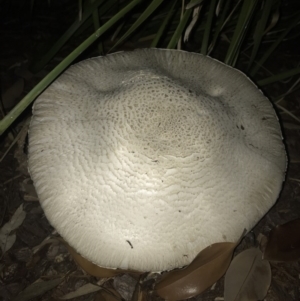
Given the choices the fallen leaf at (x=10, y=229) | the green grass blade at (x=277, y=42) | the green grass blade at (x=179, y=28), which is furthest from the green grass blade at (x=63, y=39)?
the green grass blade at (x=277, y=42)

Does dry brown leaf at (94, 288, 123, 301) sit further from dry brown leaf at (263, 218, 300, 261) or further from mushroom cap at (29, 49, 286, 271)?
dry brown leaf at (263, 218, 300, 261)

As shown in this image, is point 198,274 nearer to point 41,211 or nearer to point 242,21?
point 41,211

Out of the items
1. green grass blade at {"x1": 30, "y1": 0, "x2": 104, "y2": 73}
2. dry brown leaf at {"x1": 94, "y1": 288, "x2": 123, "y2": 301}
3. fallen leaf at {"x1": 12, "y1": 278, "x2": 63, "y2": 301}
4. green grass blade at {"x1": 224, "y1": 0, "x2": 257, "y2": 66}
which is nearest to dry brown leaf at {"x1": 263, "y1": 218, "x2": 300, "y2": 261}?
dry brown leaf at {"x1": 94, "y1": 288, "x2": 123, "y2": 301}

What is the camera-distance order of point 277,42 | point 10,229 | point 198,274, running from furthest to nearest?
point 277,42, point 10,229, point 198,274

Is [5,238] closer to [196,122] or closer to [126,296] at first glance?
[126,296]

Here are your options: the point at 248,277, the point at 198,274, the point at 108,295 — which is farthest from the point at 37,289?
the point at 248,277

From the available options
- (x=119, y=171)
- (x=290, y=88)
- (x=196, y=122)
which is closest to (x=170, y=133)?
(x=196, y=122)

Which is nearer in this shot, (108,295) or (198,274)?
(198,274)

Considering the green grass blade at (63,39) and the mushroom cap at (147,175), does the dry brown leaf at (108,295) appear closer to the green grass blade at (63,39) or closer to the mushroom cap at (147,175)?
the mushroom cap at (147,175)
